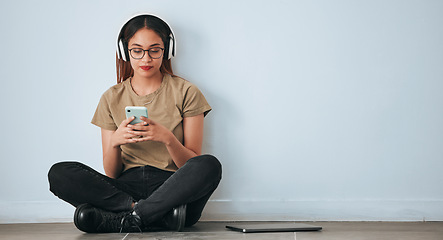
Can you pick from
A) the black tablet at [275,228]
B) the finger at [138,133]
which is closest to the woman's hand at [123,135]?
the finger at [138,133]

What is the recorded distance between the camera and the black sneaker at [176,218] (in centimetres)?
170

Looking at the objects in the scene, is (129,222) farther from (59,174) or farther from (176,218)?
(59,174)

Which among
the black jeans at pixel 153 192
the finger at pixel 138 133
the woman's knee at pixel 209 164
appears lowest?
the black jeans at pixel 153 192

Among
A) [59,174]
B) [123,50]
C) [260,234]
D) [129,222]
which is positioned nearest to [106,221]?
[129,222]

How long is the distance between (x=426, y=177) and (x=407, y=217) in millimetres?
169

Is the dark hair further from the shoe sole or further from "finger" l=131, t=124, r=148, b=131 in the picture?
the shoe sole

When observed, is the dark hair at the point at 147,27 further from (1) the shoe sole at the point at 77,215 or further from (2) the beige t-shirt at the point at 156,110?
(1) the shoe sole at the point at 77,215

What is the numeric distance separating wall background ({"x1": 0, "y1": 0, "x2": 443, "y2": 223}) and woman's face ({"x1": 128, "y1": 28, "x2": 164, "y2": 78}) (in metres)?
0.19

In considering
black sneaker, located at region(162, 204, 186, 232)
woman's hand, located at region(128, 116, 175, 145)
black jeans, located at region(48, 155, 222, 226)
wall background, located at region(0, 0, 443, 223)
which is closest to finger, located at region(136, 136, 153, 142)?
woman's hand, located at region(128, 116, 175, 145)

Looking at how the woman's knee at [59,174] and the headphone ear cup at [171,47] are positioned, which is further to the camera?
the headphone ear cup at [171,47]

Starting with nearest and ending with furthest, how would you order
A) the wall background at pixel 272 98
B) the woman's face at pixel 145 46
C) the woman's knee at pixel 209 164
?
the woman's knee at pixel 209 164
the woman's face at pixel 145 46
the wall background at pixel 272 98

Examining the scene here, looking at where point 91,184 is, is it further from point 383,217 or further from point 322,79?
point 383,217

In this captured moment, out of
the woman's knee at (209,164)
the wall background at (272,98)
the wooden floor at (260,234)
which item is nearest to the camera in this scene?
the wooden floor at (260,234)

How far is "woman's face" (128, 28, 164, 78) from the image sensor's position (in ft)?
6.24
